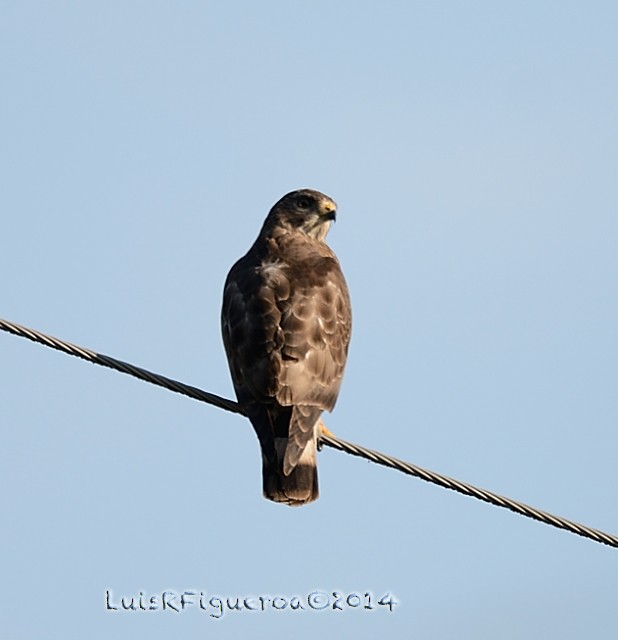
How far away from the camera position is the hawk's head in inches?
408

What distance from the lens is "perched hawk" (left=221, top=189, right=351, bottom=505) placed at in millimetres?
7949

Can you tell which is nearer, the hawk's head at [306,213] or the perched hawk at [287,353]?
the perched hawk at [287,353]

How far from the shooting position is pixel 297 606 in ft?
26.6

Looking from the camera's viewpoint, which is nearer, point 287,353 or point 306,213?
point 287,353

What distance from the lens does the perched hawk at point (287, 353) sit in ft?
26.1

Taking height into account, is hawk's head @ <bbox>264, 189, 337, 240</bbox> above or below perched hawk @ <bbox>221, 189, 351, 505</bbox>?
above

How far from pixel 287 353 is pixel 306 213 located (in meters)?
2.53

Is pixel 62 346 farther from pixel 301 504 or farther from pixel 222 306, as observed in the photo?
pixel 222 306

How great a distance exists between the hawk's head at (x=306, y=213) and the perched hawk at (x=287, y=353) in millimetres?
1003

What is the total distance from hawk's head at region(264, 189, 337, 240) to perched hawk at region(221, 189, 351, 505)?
3.29 feet

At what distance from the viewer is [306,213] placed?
10438 millimetres

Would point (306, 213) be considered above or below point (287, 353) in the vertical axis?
above

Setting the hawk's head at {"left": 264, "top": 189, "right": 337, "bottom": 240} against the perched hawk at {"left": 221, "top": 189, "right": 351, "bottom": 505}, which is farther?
the hawk's head at {"left": 264, "top": 189, "right": 337, "bottom": 240}

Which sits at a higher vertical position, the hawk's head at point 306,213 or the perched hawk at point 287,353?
the hawk's head at point 306,213
